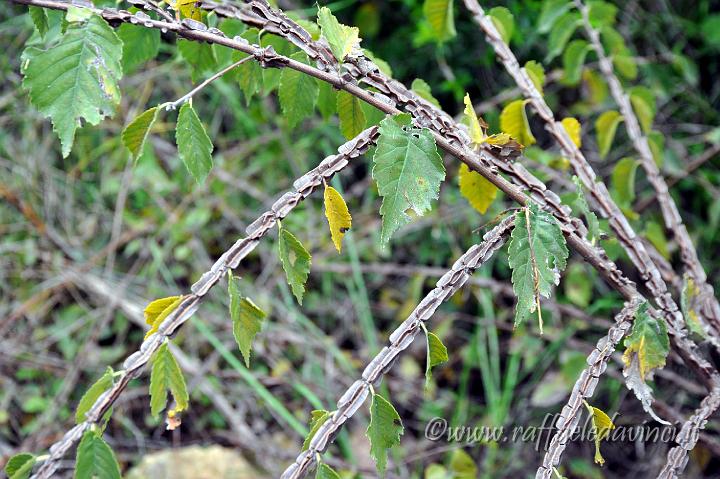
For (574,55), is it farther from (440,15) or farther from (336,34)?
(336,34)

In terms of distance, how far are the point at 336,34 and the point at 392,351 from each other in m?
0.36

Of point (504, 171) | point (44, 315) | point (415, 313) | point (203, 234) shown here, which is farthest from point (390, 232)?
point (44, 315)

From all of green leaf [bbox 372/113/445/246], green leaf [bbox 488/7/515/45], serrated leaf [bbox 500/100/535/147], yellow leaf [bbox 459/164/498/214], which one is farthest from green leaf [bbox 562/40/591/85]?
green leaf [bbox 372/113/445/246]

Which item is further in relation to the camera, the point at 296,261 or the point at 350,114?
the point at 350,114

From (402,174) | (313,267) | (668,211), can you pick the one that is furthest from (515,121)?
(313,267)

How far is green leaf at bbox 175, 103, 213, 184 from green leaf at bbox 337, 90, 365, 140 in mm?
192

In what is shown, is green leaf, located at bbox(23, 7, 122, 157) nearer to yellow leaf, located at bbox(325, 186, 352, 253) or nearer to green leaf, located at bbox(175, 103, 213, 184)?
green leaf, located at bbox(175, 103, 213, 184)

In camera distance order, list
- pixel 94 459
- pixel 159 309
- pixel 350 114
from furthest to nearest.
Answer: pixel 350 114, pixel 159 309, pixel 94 459

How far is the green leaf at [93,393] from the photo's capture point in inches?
28.2

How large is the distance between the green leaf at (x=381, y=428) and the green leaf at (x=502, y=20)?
2.34 feet

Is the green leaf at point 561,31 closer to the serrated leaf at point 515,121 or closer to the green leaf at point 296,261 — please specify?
the serrated leaf at point 515,121

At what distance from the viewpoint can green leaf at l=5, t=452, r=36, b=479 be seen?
70 cm

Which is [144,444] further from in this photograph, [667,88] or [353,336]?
[667,88]

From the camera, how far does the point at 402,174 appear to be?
2.44 feet
